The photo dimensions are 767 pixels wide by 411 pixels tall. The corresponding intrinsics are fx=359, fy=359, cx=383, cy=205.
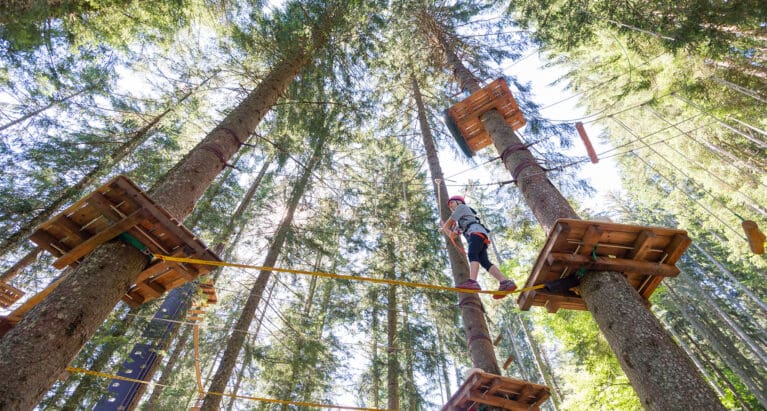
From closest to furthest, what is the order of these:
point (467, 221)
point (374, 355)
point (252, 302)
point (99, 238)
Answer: point (99, 238)
point (467, 221)
point (252, 302)
point (374, 355)

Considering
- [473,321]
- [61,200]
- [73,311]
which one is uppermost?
[61,200]

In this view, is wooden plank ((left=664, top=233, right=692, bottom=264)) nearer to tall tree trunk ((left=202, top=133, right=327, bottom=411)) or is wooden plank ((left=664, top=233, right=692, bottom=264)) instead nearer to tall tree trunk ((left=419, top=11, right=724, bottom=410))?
tall tree trunk ((left=419, top=11, right=724, bottom=410))

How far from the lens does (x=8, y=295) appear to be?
22.4ft

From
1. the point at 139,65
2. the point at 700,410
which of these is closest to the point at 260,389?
the point at 139,65

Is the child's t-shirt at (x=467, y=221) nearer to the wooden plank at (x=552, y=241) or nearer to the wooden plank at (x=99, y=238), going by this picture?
the wooden plank at (x=552, y=241)

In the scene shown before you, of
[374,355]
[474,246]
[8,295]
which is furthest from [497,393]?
[8,295]

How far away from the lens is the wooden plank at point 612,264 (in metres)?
3.44

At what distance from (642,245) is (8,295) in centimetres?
1029

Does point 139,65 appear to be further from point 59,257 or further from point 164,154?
point 59,257

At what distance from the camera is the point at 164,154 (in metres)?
→ 11.5

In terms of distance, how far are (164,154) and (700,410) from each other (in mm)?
13203

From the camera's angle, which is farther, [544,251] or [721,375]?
[721,375]

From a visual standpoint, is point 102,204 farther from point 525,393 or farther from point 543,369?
point 543,369

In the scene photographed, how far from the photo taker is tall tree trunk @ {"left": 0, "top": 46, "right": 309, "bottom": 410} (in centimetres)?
253
